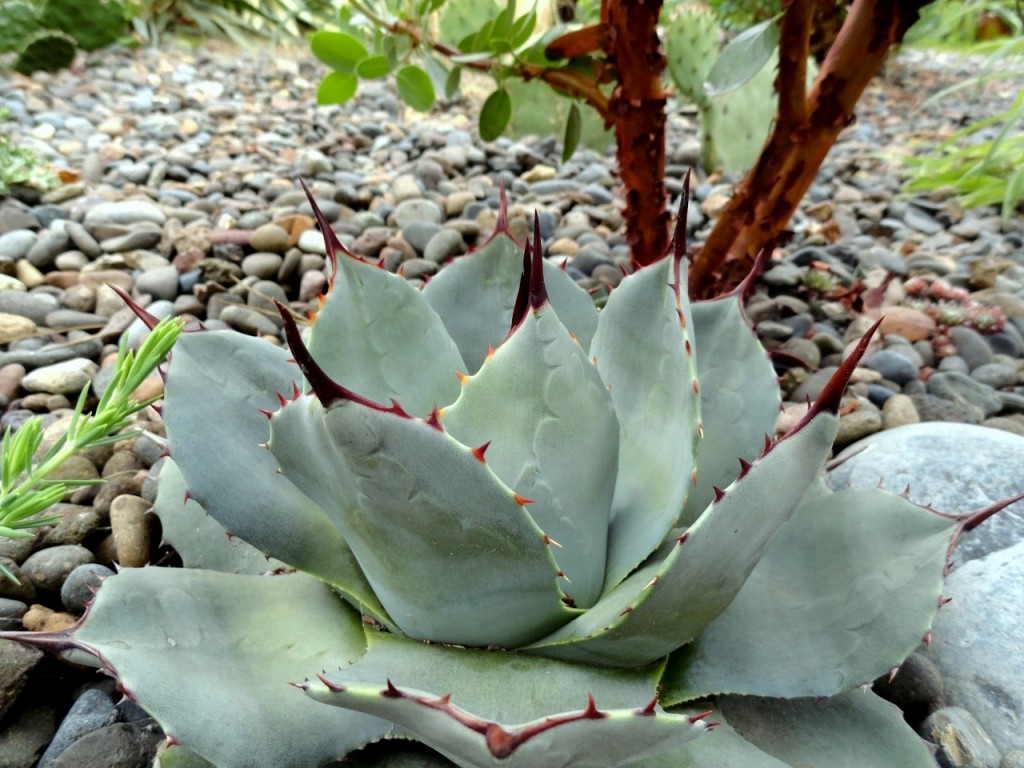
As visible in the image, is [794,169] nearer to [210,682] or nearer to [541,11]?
[210,682]

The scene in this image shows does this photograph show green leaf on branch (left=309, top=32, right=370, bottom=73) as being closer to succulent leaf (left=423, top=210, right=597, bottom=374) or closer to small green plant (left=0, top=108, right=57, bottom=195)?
succulent leaf (left=423, top=210, right=597, bottom=374)

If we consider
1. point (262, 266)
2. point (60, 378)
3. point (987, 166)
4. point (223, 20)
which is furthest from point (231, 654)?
point (223, 20)

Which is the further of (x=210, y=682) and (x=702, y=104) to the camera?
(x=702, y=104)

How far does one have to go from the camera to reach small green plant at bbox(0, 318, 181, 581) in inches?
30.3

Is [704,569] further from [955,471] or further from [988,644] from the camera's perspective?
[955,471]

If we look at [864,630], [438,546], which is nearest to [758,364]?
[864,630]

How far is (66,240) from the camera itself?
93.1 inches

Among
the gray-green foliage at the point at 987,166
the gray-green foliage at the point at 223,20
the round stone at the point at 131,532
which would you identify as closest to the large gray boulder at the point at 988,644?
the round stone at the point at 131,532

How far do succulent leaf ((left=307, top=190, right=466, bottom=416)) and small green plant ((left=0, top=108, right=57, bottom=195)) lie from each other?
2191 mm

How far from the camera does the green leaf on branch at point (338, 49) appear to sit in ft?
5.89

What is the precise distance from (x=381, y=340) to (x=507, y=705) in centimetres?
46

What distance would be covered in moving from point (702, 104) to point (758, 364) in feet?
8.95

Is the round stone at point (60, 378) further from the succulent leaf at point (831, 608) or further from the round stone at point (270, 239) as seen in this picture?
the succulent leaf at point (831, 608)

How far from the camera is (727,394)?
107 cm
